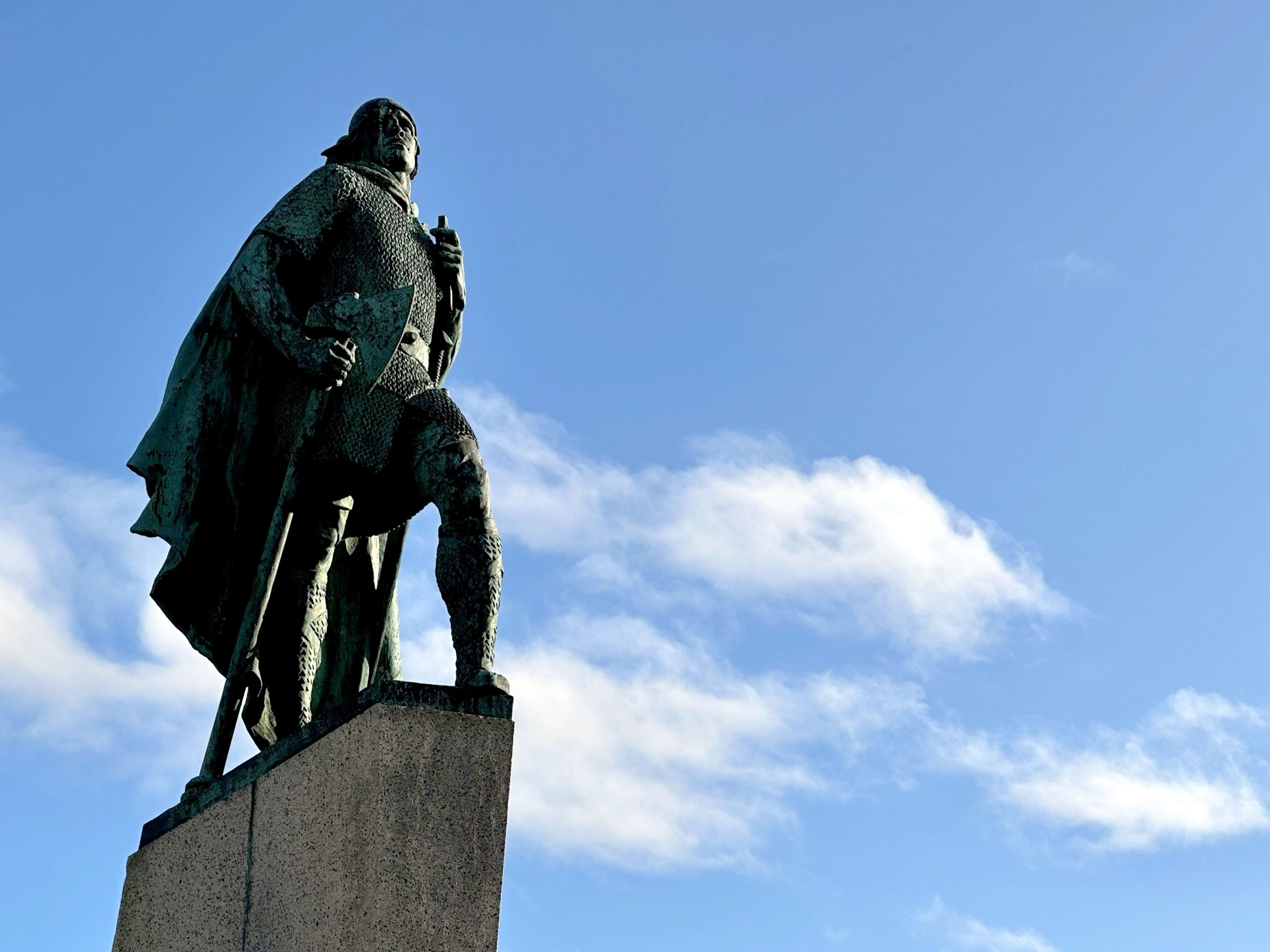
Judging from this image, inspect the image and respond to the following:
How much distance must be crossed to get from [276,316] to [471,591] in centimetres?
178

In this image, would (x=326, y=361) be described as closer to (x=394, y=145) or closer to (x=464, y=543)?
(x=464, y=543)

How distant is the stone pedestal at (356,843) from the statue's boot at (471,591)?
0.32 m

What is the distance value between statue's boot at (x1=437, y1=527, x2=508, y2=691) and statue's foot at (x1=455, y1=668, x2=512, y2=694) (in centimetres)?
4

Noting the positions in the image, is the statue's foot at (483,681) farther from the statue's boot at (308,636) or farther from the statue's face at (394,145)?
the statue's face at (394,145)

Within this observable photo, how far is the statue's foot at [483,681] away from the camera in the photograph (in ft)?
23.6

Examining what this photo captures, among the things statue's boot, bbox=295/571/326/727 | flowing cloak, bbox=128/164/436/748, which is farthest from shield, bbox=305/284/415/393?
statue's boot, bbox=295/571/326/727

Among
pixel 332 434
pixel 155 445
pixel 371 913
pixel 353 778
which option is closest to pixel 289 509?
pixel 332 434

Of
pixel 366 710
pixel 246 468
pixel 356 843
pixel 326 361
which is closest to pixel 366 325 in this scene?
pixel 326 361

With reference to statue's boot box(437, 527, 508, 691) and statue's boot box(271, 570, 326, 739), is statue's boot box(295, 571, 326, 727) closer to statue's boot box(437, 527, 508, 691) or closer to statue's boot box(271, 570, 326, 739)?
statue's boot box(271, 570, 326, 739)

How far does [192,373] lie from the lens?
8.58 meters

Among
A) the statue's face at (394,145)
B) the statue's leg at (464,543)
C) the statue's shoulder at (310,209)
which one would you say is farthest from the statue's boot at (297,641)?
the statue's face at (394,145)

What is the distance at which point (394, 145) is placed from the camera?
9.22 metres

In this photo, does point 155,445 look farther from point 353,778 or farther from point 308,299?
point 353,778

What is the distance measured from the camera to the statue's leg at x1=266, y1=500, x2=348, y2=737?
823 cm
